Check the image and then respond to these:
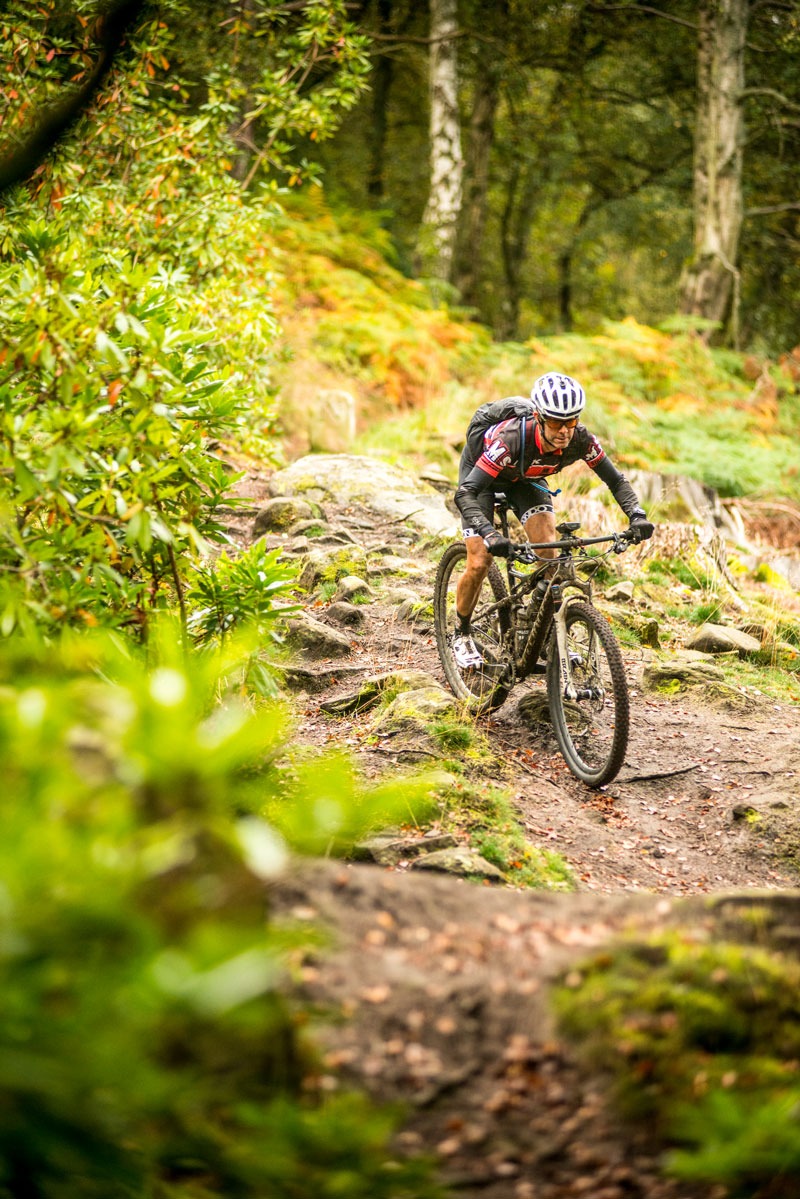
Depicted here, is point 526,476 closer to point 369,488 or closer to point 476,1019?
point 476,1019

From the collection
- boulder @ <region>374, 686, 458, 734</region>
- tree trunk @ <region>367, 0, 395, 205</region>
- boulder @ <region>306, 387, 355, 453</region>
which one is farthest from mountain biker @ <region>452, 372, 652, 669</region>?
tree trunk @ <region>367, 0, 395, 205</region>

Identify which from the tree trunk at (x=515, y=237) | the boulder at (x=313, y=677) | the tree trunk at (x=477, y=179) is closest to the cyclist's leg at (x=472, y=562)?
the boulder at (x=313, y=677)

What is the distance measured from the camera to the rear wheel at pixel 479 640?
6.45 m

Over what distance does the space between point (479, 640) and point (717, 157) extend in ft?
45.8

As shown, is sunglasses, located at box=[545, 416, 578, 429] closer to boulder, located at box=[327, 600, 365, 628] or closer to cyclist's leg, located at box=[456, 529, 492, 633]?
cyclist's leg, located at box=[456, 529, 492, 633]

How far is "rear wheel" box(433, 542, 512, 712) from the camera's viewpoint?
6.45 meters

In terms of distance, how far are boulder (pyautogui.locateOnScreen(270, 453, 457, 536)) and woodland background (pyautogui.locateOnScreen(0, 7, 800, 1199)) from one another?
54cm

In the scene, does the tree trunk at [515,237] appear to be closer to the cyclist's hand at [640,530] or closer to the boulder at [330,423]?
the boulder at [330,423]

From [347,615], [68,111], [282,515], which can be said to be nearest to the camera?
[68,111]

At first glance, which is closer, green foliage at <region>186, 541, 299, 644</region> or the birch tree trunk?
green foliage at <region>186, 541, 299, 644</region>

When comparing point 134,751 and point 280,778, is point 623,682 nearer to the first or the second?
point 280,778

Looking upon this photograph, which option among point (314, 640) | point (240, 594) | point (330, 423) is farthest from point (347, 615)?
point (330, 423)

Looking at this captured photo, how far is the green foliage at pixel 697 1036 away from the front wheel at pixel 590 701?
3427 millimetres

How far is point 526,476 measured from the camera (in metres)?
6.25
